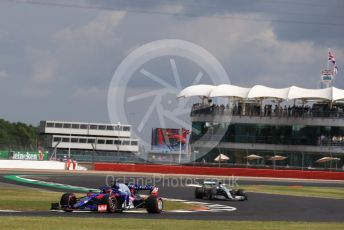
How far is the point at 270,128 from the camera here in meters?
89.6

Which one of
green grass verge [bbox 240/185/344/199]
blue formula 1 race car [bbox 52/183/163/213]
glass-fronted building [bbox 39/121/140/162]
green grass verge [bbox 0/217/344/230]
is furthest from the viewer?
glass-fronted building [bbox 39/121/140/162]

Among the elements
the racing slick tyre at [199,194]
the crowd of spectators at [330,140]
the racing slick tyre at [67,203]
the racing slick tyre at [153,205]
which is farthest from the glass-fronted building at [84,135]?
the racing slick tyre at [67,203]

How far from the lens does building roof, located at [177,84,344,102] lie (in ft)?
288

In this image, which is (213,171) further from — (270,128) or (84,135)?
(84,135)

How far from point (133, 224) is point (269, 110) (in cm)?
7226

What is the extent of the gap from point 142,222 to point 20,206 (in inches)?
248

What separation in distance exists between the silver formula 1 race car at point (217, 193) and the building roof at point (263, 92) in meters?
54.5

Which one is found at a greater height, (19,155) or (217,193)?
(19,155)

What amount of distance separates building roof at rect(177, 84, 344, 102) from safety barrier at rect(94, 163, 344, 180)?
1602cm

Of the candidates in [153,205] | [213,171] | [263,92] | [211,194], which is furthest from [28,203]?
[263,92]

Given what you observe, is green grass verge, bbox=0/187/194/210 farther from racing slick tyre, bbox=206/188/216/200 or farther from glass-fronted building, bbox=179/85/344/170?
glass-fronted building, bbox=179/85/344/170

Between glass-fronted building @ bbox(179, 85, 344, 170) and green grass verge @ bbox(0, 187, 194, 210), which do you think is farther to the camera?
glass-fronted building @ bbox(179, 85, 344, 170)

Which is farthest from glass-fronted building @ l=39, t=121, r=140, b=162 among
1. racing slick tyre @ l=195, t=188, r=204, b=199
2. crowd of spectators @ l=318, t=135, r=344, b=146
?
racing slick tyre @ l=195, t=188, r=204, b=199

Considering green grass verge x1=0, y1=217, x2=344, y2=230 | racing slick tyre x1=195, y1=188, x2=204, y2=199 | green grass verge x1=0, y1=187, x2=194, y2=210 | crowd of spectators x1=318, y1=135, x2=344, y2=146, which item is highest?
crowd of spectators x1=318, y1=135, x2=344, y2=146
